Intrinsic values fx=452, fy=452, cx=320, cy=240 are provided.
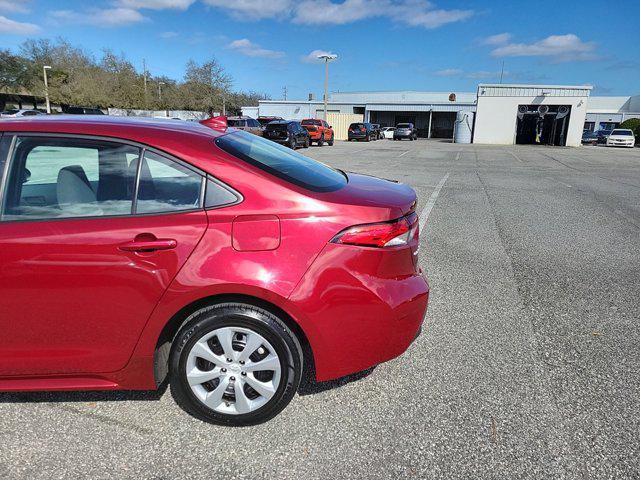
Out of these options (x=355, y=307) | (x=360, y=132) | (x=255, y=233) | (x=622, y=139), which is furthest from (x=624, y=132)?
(x=255, y=233)

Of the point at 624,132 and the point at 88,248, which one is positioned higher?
the point at 624,132

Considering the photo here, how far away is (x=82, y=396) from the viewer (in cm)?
271

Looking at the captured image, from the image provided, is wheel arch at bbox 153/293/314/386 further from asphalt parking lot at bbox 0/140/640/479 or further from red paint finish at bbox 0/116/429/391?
asphalt parking lot at bbox 0/140/640/479

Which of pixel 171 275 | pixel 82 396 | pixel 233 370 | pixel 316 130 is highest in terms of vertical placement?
pixel 316 130

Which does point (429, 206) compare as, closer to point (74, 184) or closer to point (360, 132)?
point (74, 184)

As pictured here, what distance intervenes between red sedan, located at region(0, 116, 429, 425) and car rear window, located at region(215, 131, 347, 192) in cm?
3

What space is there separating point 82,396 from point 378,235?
79.0 inches

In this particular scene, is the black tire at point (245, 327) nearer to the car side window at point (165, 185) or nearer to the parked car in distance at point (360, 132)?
the car side window at point (165, 185)

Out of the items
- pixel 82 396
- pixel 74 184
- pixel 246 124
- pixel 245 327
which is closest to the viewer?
pixel 245 327

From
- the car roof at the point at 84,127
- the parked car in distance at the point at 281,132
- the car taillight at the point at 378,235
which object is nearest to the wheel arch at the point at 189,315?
the car taillight at the point at 378,235

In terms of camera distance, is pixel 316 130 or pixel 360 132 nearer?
pixel 316 130

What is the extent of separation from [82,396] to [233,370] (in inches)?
41.1

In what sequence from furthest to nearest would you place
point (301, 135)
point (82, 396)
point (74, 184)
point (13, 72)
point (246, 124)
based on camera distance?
point (13, 72), point (301, 135), point (246, 124), point (82, 396), point (74, 184)

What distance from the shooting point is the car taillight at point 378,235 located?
2352mm
